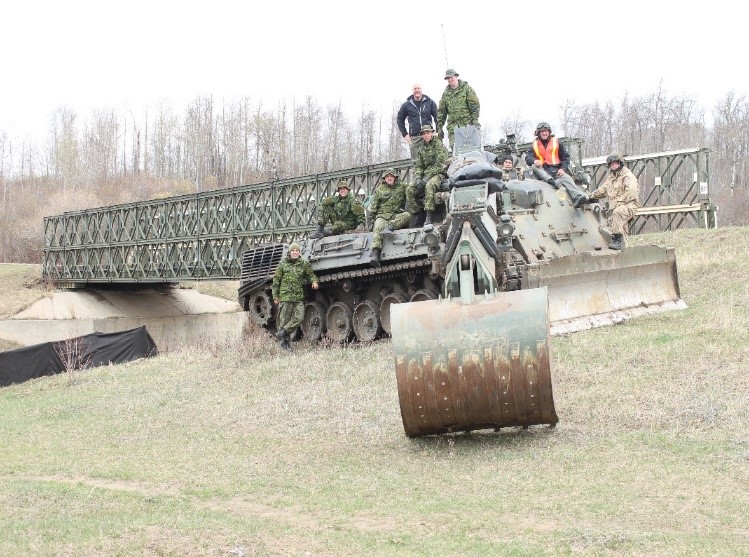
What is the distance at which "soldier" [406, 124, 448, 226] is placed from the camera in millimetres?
15961

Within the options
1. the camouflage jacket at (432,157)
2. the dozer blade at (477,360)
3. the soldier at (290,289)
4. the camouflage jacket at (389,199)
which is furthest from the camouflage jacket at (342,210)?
the dozer blade at (477,360)

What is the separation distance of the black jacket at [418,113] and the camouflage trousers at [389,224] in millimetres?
1465

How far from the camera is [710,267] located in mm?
19672

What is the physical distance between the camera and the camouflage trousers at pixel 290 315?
18109mm

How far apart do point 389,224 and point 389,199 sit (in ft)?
1.39

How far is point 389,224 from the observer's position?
1689cm

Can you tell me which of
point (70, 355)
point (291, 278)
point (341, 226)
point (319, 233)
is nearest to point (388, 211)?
point (341, 226)

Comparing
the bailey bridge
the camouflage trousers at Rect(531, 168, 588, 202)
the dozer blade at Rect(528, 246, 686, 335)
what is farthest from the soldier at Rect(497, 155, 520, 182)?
the bailey bridge

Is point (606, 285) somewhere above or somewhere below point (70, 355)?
above

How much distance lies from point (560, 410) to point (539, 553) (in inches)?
171

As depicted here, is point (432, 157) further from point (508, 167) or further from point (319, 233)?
point (319, 233)

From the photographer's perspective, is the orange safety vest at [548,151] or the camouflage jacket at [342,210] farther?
the camouflage jacket at [342,210]

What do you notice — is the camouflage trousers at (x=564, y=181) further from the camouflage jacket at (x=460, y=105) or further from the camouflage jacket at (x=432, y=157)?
the camouflage jacket at (x=432, y=157)

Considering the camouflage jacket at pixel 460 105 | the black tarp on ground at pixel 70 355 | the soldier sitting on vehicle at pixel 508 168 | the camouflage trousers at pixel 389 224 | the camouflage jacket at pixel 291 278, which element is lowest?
the black tarp on ground at pixel 70 355
